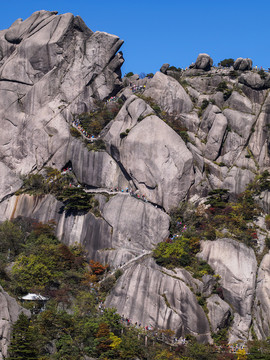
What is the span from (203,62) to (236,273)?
147 ft

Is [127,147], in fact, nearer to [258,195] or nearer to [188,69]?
[258,195]

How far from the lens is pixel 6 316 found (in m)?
51.1

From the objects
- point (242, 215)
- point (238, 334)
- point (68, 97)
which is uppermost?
point (68, 97)

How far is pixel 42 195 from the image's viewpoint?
81250mm

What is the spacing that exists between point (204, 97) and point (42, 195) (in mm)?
30299

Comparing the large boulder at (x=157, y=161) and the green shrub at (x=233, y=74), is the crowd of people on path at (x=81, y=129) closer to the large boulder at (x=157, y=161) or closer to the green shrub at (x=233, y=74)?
the large boulder at (x=157, y=161)

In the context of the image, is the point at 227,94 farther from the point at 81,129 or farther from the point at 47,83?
the point at 47,83

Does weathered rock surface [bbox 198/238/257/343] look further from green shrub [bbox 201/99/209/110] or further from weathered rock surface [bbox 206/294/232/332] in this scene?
green shrub [bbox 201/99/209/110]

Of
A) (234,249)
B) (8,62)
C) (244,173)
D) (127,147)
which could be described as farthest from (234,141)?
(8,62)

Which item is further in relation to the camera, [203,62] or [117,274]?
[203,62]

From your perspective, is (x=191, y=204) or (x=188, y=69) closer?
(x=191, y=204)

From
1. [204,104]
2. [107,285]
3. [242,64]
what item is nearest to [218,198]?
[204,104]

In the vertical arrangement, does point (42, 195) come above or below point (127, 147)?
below

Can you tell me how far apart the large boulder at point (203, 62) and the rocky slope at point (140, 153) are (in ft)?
0.58
